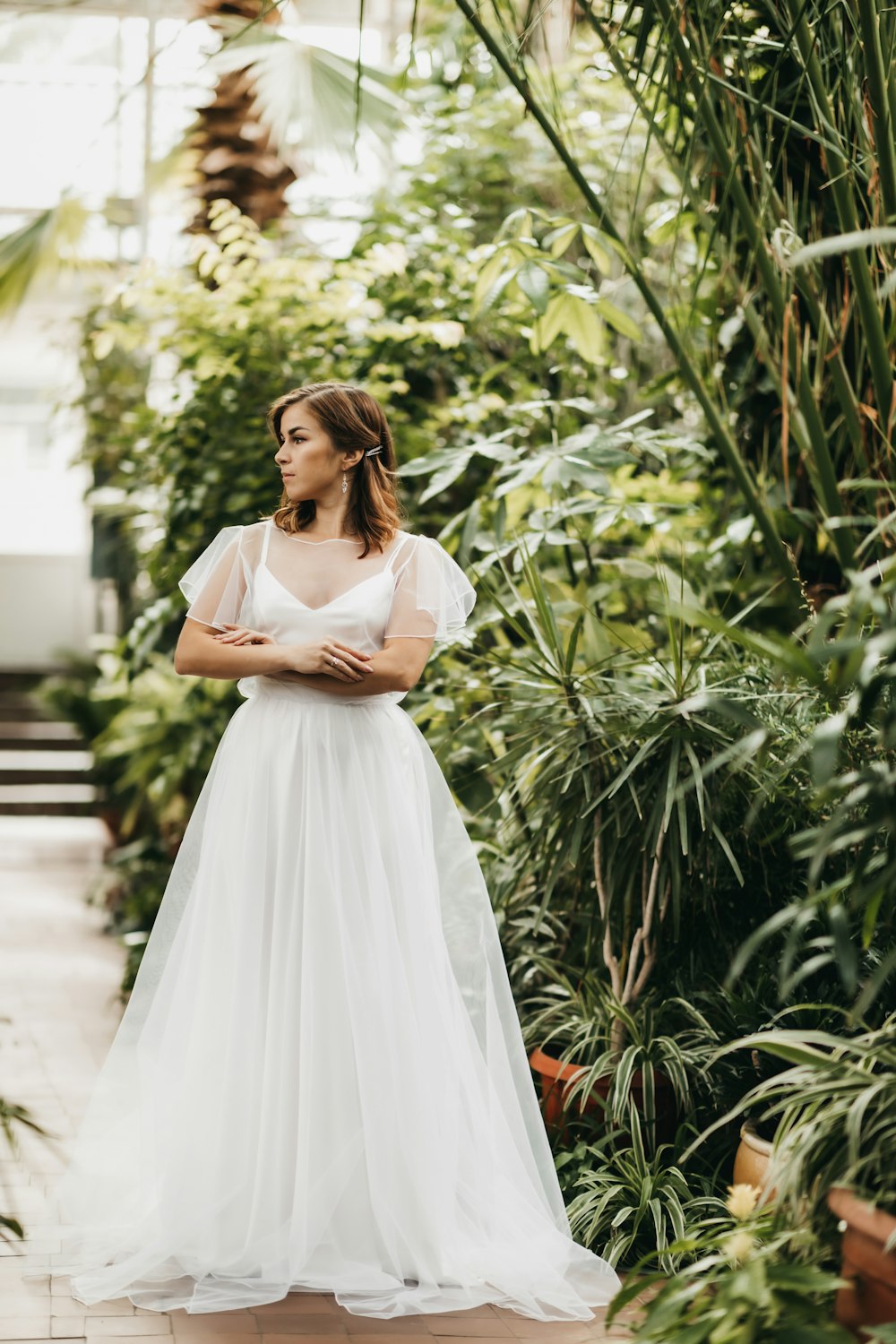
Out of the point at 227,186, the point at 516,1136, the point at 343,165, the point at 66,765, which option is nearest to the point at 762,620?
the point at 516,1136

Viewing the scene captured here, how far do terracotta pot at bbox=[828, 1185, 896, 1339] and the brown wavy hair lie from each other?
70.0 inches

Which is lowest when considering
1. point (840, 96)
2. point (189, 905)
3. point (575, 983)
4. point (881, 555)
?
point (575, 983)

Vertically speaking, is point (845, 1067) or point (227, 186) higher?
point (227, 186)

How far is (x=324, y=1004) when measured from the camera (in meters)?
3.03

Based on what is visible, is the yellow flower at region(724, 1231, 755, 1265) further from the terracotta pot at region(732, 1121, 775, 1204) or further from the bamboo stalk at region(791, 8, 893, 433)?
the bamboo stalk at region(791, 8, 893, 433)

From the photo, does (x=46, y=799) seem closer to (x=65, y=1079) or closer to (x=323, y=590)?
(x=65, y=1079)

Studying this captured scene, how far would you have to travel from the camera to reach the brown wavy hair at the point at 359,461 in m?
3.21

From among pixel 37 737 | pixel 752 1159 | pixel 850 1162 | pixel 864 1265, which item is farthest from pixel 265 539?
pixel 37 737

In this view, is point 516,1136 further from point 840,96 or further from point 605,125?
point 605,125

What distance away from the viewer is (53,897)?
25.1 feet

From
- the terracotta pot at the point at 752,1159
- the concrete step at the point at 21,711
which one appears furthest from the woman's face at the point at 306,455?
the concrete step at the point at 21,711

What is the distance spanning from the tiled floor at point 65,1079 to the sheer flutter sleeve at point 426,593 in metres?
1.22

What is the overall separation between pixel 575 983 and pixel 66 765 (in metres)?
7.39

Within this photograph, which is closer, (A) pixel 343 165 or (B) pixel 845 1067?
(B) pixel 845 1067
